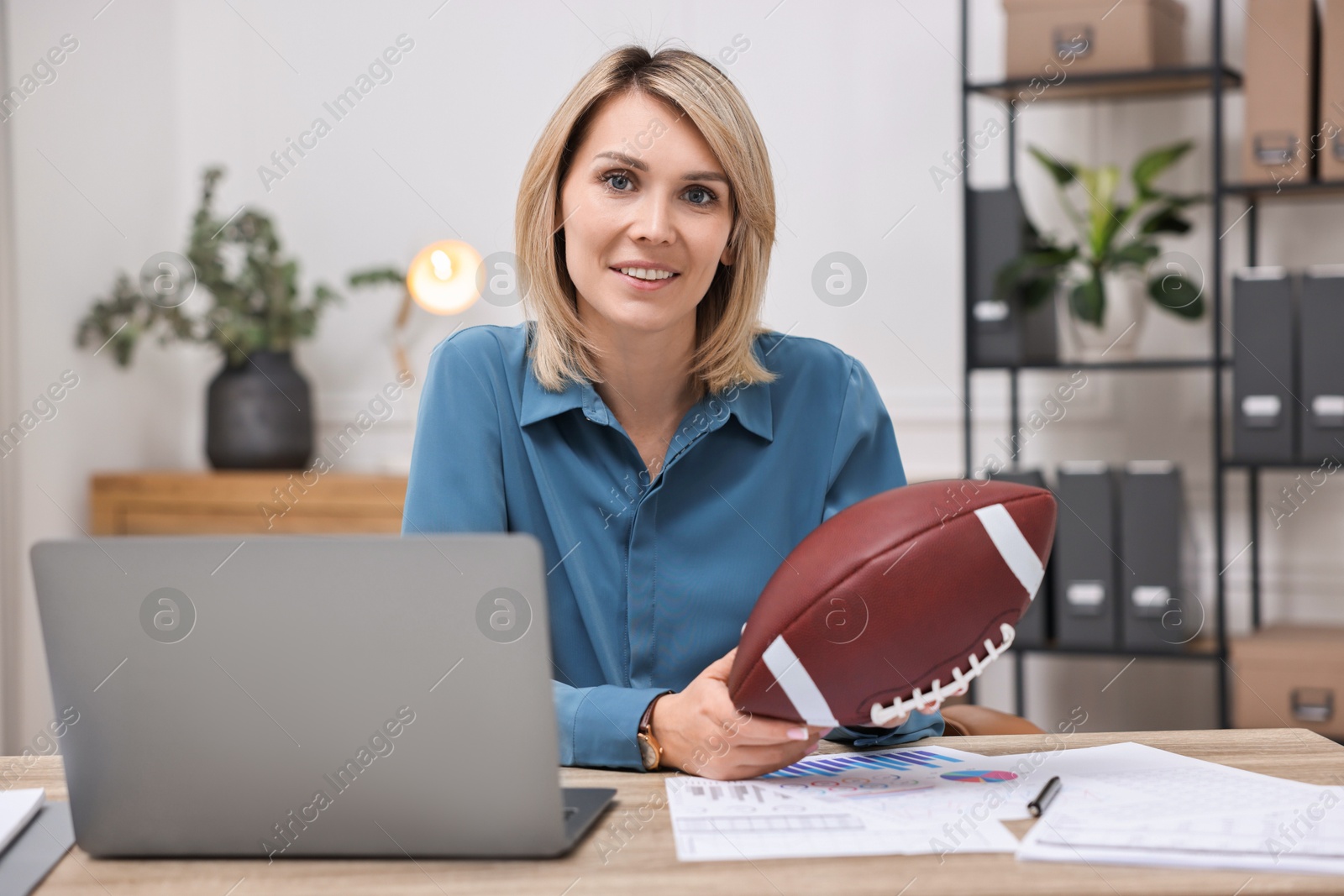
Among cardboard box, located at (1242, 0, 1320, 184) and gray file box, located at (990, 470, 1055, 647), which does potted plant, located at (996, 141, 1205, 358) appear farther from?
gray file box, located at (990, 470, 1055, 647)

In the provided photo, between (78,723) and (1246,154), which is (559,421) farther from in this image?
(1246,154)

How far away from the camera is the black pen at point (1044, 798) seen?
808 mm

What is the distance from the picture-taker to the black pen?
808 millimetres

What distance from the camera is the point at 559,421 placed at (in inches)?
52.1

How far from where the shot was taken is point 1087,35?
8.02 ft

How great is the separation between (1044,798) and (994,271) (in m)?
1.81

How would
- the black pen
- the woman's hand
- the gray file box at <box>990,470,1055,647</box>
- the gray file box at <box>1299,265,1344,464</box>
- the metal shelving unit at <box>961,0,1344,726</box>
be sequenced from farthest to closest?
1. the gray file box at <box>990,470,1055,647</box>
2. the metal shelving unit at <box>961,0,1344,726</box>
3. the gray file box at <box>1299,265,1344,464</box>
4. the woman's hand
5. the black pen

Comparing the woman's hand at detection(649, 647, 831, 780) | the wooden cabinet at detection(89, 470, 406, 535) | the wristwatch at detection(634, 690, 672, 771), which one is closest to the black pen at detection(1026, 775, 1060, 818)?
the woman's hand at detection(649, 647, 831, 780)

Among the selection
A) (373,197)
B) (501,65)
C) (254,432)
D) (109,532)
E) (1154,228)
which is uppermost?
(501,65)

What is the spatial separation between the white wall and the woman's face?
159 cm

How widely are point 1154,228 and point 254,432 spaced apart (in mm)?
2110

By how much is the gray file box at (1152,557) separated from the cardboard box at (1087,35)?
32.1 inches

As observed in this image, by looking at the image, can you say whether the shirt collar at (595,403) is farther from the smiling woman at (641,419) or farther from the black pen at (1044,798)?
the black pen at (1044,798)

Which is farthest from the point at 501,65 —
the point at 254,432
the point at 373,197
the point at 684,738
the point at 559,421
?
the point at 684,738
